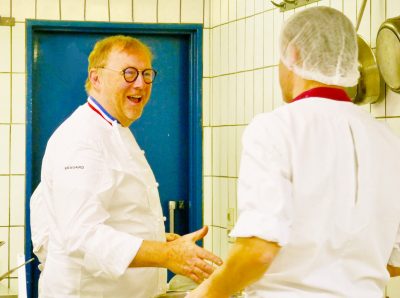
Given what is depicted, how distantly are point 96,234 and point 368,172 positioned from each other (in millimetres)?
827

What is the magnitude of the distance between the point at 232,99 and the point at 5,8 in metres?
1.41

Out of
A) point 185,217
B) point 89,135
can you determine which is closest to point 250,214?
point 89,135

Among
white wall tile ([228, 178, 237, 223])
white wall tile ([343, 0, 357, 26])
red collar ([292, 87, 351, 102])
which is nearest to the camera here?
red collar ([292, 87, 351, 102])

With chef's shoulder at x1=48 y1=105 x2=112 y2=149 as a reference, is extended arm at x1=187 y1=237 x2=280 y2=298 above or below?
below

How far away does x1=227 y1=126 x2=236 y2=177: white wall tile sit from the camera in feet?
11.0

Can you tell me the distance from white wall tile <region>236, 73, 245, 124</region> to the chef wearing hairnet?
1.68 metres

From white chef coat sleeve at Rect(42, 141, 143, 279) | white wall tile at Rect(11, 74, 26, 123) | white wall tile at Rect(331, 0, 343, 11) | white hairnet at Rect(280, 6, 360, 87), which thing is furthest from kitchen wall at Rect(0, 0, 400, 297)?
white hairnet at Rect(280, 6, 360, 87)

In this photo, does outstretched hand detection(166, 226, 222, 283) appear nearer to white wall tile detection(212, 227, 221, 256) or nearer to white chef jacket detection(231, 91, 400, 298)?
white chef jacket detection(231, 91, 400, 298)

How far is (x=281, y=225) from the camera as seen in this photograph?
1361mm

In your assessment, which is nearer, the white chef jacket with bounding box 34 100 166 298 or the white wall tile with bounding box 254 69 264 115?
the white chef jacket with bounding box 34 100 166 298

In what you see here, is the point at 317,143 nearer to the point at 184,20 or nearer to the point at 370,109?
the point at 370,109

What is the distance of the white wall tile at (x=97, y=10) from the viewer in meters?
3.53

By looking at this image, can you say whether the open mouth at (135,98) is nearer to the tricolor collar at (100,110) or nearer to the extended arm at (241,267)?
the tricolor collar at (100,110)

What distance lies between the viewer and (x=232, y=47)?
11.1ft
